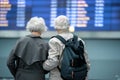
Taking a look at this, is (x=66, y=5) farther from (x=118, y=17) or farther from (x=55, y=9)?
(x=118, y=17)

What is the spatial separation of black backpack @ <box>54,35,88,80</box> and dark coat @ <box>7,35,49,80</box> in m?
0.17

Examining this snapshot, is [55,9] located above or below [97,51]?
above

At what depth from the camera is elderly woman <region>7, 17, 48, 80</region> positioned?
3.48 meters

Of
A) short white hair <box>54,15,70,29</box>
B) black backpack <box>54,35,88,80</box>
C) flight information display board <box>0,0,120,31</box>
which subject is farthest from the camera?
flight information display board <box>0,0,120,31</box>

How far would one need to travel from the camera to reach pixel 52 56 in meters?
3.42

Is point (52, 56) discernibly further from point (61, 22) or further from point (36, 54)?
point (61, 22)

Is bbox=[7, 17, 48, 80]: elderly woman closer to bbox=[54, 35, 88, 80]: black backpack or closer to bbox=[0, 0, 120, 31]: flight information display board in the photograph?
bbox=[54, 35, 88, 80]: black backpack

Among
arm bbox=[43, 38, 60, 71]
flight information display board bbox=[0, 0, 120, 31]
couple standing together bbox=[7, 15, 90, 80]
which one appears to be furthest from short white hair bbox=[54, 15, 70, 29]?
flight information display board bbox=[0, 0, 120, 31]

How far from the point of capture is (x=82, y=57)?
3488 mm

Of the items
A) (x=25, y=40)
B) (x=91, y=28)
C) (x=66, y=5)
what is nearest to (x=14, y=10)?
(x=66, y=5)

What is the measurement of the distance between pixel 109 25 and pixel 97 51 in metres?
0.33

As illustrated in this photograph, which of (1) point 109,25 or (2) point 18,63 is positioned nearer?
(2) point 18,63

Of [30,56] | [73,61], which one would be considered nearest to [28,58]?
[30,56]

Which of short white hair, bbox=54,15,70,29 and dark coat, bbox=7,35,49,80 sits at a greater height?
short white hair, bbox=54,15,70,29
